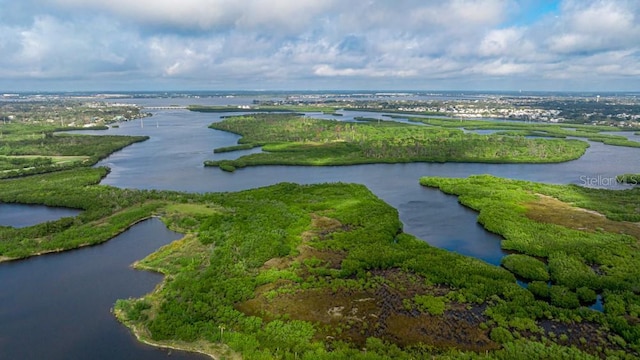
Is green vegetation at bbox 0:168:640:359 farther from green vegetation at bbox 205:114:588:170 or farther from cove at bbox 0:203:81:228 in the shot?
green vegetation at bbox 205:114:588:170

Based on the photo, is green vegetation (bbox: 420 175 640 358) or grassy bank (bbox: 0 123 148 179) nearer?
green vegetation (bbox: 420 175 640 358)

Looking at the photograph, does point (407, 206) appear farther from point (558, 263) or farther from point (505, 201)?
point (558, 263)

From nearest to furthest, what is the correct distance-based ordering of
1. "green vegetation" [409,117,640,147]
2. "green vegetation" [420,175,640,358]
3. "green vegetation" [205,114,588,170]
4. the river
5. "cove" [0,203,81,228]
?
"green vegetation" [420,175,640,358] → the river → "cove" [0,203,81,228] → "green vegetation" [205,114,588,170] → "green vegetation" [409,117,640,147]

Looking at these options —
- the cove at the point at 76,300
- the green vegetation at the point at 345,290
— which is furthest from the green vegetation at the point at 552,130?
the cove at the point at 76,300

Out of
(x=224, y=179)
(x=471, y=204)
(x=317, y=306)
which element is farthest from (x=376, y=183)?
(x=317, y=306)

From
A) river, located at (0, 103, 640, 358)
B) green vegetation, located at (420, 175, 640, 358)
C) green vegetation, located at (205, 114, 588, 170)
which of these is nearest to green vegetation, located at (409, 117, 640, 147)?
river, located at (0, 103, 640, 358)

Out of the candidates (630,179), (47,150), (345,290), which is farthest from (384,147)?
(47,150)
